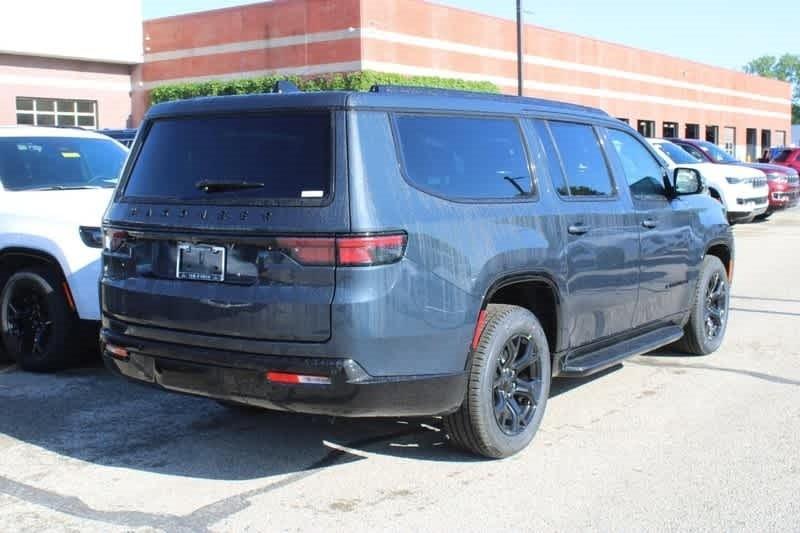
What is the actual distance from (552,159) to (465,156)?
32.9 inches

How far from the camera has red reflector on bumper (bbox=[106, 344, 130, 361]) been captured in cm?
504

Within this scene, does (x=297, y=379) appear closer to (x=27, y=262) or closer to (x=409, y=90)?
(x=409, y=90)

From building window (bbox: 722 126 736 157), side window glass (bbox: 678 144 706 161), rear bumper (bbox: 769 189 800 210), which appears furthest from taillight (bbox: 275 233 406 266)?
building window (bbox: 722 126 736 157)

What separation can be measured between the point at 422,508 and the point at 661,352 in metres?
4.02

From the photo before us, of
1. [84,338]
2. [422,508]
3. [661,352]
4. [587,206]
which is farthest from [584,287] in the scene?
[84,338]

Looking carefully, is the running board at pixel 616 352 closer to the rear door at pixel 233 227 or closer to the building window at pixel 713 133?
the rear door at pixel 233 227

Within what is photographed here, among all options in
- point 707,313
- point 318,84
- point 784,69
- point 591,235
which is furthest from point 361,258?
point 784,69

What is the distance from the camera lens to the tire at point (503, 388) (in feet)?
16.1

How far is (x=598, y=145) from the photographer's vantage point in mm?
6312

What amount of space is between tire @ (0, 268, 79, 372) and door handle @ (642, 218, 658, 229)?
13.9 ft

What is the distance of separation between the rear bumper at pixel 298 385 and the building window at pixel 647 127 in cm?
4685

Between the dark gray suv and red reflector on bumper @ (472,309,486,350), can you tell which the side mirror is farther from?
red reflector on bumper @ (472,309,486,350)

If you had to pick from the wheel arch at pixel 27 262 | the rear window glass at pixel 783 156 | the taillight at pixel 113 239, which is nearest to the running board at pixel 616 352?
the taillight at pixel 113 239

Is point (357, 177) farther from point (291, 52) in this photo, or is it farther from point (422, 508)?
point (291, 52)
